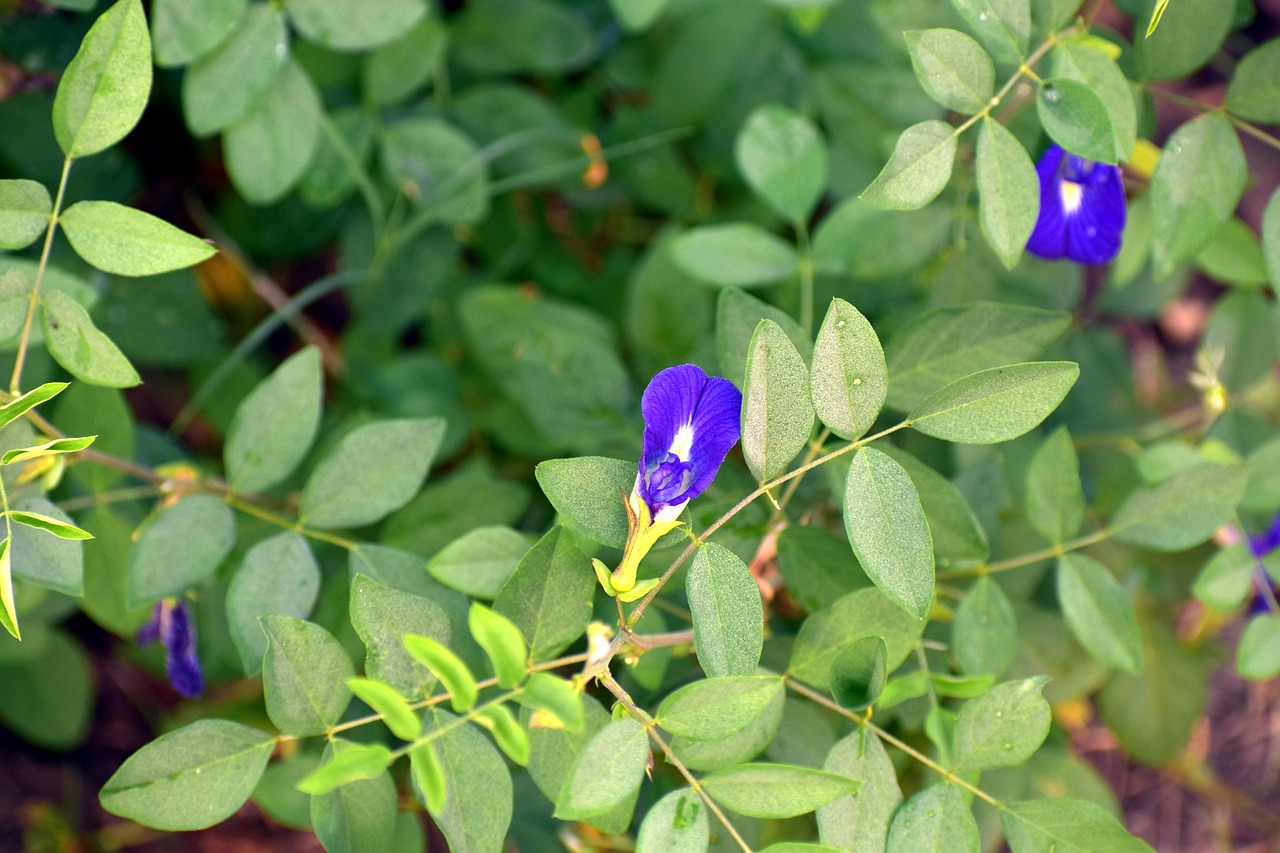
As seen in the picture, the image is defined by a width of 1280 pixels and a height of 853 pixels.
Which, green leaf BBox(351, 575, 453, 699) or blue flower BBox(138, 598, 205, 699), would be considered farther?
blue flower BBox(138, 598, 205, 699)

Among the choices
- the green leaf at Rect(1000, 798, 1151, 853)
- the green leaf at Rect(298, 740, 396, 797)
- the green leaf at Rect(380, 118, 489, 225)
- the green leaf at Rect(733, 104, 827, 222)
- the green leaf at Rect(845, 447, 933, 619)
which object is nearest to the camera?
the green leaf at Rect(298, 740, 396, 797)

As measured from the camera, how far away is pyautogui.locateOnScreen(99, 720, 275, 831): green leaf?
0.87m

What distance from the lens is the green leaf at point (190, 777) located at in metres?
0.87

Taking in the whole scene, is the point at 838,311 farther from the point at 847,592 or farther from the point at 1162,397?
the point at 1162,397

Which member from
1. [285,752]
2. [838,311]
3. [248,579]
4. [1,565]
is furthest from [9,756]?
[838,311]

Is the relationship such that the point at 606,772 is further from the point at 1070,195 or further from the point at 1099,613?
the point at 1070,195

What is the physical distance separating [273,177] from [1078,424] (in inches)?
57.0

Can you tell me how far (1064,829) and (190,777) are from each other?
855 millimetres

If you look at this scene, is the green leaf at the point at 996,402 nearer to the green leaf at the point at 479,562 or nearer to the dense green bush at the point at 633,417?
the dense green bush at the point at 633,417

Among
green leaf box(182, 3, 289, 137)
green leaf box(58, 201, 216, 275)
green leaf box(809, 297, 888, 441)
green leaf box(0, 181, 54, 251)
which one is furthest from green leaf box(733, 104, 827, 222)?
green leaf box(0, 181, 54, 251)

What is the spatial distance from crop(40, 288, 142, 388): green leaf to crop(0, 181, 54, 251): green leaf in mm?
59

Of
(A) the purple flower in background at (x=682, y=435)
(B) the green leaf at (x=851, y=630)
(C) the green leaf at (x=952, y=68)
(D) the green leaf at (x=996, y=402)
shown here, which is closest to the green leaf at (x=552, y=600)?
(A) the purple flower in background at (x=682, y=435)

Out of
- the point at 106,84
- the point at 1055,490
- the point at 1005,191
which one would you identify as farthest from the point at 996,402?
the point at 106,84

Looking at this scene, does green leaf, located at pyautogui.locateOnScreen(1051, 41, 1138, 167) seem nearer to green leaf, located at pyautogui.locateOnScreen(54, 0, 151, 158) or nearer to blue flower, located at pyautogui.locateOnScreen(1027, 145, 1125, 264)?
blue flower, located at pyautogui.locateOnScreen(1027, 145, 1125, 264)
